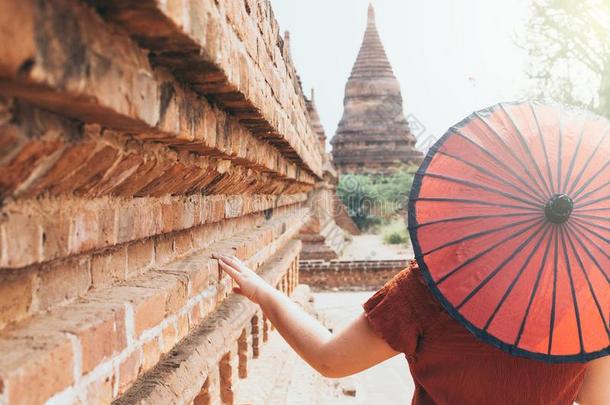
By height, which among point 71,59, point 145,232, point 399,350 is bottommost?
point 399,350

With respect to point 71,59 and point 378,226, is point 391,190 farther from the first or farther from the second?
point 71,59

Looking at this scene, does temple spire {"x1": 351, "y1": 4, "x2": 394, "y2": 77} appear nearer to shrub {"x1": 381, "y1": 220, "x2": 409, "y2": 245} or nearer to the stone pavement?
shrub {"x1": 381, "y1": 220, "x2": 409, "y2": 245}

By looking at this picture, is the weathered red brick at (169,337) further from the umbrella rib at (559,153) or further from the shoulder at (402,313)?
the umbrella rib at (559,153)

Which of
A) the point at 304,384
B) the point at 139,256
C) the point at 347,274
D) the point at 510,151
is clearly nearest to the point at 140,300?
the point at 139,256

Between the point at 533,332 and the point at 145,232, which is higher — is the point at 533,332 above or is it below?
below

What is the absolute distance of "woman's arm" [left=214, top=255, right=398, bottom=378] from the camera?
1.51 m

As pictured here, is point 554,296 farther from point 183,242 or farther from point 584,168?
point 183,242

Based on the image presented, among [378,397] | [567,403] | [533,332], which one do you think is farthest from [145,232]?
[378,397]

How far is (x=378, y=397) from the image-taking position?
5055mm

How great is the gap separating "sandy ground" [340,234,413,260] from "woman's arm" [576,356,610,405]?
11.9 metres

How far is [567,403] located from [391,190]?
69.3 ft

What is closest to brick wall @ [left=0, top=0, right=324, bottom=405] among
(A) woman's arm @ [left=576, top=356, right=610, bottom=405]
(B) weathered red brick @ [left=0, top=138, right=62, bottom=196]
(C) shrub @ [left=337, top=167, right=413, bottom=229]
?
(B) weathered red brick @ [left=0, top=138, right=62, bottom=196]

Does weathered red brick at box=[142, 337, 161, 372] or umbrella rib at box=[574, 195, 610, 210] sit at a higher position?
umbrella rib at box=[574, 195, 610, 210]

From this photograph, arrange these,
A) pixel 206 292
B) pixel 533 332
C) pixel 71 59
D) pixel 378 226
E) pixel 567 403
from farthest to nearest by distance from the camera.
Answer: pixel 378 226
pixel 206 292
pixel 567 403
pixel 533 332
pixel 71 59
